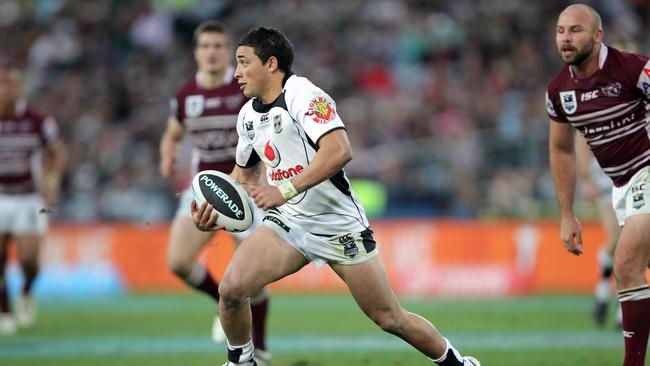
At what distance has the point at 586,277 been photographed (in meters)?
17.7

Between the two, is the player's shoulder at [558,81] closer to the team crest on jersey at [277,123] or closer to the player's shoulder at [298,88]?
the player's shoulder at [298,88]

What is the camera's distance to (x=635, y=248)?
761 cm

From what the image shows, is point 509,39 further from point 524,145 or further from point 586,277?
point 586,277

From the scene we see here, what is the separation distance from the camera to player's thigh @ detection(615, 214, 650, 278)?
7605 millimetres

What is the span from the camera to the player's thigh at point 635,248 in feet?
25.0

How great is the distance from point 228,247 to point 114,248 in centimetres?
238

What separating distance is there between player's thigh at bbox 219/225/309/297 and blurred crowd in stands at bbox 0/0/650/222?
39.0ft

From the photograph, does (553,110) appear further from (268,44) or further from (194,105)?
(194,105)

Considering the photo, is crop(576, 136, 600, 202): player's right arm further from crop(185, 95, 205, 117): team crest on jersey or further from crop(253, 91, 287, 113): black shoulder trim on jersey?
crop(253, 91, 287, 113): black shoulder trim on jersey

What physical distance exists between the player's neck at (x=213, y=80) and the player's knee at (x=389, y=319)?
4.18m

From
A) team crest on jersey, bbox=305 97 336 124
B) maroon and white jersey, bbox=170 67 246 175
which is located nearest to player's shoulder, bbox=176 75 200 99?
maroon and white jersey, bbox=170 67 246 175

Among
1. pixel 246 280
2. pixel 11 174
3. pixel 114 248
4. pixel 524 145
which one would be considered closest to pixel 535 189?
pixel 524 145

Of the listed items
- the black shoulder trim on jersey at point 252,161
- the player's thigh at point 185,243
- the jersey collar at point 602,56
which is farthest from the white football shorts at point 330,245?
the player's thigh at point 185,243

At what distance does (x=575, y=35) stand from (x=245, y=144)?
243 centimetres
